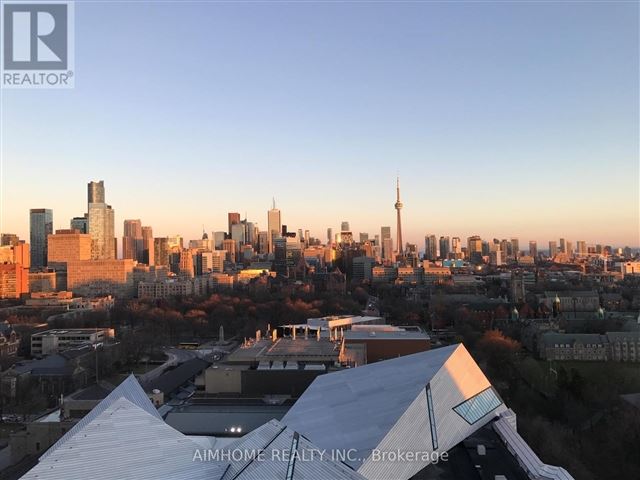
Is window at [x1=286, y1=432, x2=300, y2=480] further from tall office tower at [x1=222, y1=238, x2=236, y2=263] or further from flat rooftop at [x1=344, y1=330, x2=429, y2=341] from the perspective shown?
tall office tower at [x1=222, y1=238, x2=236, y2=263]

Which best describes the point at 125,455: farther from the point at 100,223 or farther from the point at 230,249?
the point at 230,249

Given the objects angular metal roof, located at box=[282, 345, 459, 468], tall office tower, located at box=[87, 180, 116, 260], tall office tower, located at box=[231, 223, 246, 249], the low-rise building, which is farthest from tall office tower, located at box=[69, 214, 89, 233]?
angular metal roof, located at box=[282, 345, 459, 468]

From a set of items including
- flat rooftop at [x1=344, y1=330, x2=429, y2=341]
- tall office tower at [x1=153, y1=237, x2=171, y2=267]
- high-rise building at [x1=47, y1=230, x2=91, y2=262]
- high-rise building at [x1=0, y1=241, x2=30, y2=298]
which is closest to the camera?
flat rooftop at [x1=344, y1=330, x2=429, y2=341]

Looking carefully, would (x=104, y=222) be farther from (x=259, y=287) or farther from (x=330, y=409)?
(x=330, y=409)

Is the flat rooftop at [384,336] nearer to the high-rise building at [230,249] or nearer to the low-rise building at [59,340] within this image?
the low-rise building at [59,340]

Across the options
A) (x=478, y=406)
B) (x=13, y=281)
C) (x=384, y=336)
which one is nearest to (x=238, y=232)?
(x=13, y=281)

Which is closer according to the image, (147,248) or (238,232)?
(147,248)
